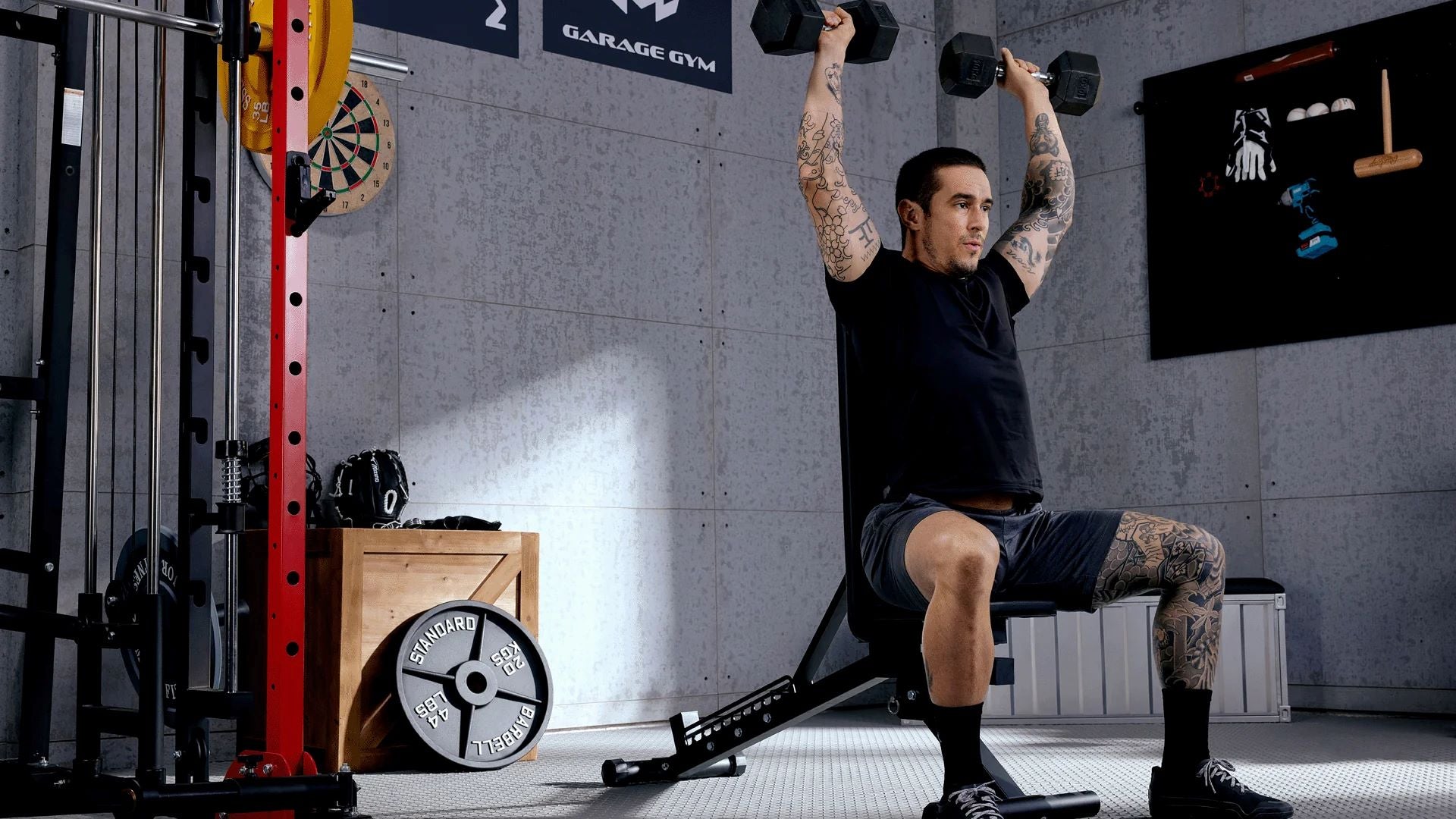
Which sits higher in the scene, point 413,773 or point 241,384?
point 241,384

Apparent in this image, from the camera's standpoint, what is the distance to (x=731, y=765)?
3.32 meters

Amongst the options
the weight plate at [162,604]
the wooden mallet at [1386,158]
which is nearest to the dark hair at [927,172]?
the weight plate at [162,604]

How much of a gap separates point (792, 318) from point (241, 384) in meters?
2.19

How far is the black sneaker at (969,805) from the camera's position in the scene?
2.16m

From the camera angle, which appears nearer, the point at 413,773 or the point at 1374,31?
the point at 413,773

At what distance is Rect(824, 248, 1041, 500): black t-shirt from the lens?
250cm

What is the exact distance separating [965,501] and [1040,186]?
77cm

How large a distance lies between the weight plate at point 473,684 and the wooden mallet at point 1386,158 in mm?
3295

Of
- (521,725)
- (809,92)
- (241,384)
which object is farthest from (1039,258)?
(241,384)

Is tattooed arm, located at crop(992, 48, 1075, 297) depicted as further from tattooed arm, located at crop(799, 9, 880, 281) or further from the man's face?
tattooed arm, located at crop(799, 9, 880, 281)

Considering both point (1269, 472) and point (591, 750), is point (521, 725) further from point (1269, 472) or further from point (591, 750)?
point (1269, 472)

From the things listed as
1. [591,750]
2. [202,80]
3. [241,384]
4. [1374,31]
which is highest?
[1374,31]

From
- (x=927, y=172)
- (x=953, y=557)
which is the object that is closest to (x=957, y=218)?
(x=927, y=172)

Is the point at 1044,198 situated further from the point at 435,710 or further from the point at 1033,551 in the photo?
the point at 435,710
